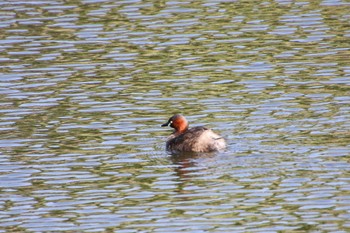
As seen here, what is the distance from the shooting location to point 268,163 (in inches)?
538

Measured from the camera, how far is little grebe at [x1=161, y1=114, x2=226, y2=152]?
1476 cm

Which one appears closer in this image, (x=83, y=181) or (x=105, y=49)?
(x=83, y=181)

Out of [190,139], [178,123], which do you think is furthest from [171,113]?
[190,139]

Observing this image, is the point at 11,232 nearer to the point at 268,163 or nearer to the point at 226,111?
the point at 268,163

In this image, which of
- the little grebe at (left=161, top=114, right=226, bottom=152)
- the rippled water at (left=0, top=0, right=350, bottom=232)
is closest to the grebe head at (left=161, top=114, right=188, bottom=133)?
the little grebe at (left=161, top=114, right=226, bottom=152)

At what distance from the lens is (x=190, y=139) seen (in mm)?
15156

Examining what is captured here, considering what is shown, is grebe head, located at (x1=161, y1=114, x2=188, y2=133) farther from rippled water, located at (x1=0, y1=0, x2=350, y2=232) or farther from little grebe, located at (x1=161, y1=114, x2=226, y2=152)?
rippled water, located at (x1=0, y1=0, x2=350, y2=232)

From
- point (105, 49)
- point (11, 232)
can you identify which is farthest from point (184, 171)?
point (105, 49)

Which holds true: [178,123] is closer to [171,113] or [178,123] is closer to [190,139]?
[190,139]

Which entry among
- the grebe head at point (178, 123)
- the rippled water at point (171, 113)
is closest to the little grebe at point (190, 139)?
the grebe head at point (178, 123)

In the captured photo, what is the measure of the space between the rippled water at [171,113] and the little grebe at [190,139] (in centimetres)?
17

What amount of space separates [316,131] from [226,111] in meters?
2.12

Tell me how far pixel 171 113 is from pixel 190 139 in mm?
1915

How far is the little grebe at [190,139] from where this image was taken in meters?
14.8
